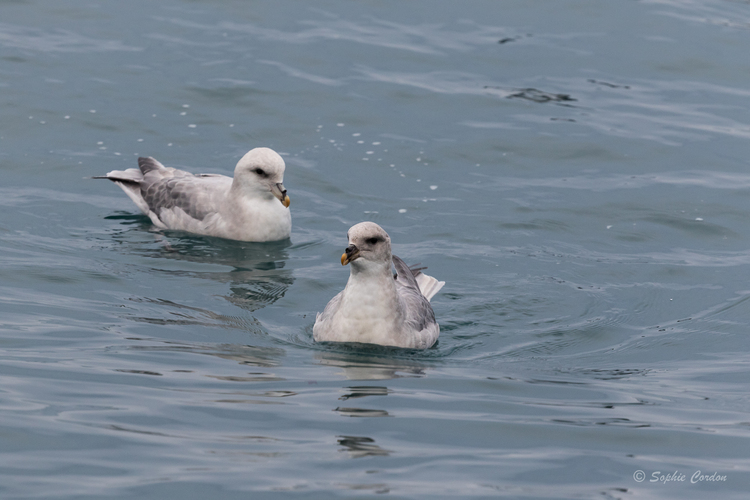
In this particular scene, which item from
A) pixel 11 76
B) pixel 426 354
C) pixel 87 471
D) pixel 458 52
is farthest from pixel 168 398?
pixel 458 52

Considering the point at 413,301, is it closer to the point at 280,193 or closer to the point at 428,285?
the point at 428,285

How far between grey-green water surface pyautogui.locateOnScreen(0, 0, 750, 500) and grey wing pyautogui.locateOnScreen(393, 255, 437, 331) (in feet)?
1.21

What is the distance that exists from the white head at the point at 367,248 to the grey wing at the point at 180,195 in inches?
165

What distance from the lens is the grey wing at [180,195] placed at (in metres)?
11.9

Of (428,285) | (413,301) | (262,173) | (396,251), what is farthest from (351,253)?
(262,173)

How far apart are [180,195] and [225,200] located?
0.65 metres

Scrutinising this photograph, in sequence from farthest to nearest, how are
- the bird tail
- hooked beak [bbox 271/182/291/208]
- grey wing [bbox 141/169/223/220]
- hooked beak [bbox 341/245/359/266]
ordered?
grey wing [bbox 141/169/223/220]
hooked beak [bbox 271/182/291/208]
the bird tail
hooked beak [bbox 341/245/359/266]

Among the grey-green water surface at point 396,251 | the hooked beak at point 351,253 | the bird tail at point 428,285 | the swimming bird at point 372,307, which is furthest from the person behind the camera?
the bird tail at point 428,285

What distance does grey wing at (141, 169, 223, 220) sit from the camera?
11922mm

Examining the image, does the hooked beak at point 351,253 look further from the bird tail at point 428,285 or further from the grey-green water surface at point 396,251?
the bird tail at point 428,285

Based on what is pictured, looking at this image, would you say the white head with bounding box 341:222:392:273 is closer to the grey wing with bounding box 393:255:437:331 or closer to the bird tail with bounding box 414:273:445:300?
the grey wing with bounding box 393:255:437:331

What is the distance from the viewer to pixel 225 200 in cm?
1181

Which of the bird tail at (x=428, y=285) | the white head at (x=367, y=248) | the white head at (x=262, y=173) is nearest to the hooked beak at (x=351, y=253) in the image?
the white head at (x=367, y=248)

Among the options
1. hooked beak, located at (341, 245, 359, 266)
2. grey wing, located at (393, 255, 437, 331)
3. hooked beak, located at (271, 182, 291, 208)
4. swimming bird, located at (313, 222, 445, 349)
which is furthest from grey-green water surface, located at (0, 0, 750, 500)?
hooked beak, located at (341, 245, 359, 266)
